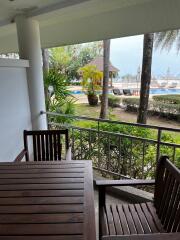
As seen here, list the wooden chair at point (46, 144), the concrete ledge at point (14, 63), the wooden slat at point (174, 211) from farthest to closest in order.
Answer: the concrete ledge at point (14, 63) → the wooden chair at point (46, 144) → the wooden slat at point (174, 211)

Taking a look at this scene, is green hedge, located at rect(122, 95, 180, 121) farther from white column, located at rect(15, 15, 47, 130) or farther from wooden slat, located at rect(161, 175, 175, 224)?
wooden slat, located at rect(161, 175, 175, 224)

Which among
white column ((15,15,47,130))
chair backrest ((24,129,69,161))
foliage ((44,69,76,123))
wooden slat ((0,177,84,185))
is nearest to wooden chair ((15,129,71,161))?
chair backrest ((24,129,69,161))

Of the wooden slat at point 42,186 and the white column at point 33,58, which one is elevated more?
the white column at point 33,58

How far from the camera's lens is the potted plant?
33.2ft

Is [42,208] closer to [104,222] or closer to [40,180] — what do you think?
[40,180]

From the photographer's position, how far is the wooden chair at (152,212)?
135 centimetres

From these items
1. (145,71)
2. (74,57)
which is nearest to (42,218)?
(145,71)

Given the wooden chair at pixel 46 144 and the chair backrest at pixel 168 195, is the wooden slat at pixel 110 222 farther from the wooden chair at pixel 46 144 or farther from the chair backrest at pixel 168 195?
the wooden chair at pixel 46 144

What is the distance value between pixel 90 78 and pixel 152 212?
9.23 metres

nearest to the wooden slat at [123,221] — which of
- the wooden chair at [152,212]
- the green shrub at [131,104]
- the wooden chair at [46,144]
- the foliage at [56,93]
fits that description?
the wooden chair at [152,212]

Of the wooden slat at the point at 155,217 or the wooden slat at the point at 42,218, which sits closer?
the wooden slat at the point at 42,218

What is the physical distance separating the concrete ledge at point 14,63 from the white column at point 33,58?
0.44ft

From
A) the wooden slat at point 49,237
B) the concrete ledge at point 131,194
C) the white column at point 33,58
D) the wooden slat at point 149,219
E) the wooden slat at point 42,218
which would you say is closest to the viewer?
the wooden slat at point 49,237

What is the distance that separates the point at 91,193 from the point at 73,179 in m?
0.23
